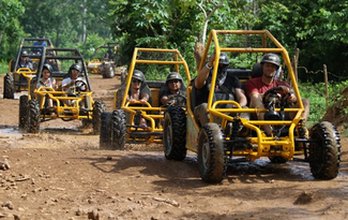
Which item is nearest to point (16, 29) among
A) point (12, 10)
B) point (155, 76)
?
point (12, 10)

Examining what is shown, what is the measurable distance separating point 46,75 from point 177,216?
30.2 ft

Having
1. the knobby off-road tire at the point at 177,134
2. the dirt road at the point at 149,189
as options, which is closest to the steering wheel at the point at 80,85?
A: the dirt road at the point at 149,189

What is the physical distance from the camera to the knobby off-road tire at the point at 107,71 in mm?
36500

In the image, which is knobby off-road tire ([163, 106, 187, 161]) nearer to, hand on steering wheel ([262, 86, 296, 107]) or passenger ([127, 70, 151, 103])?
hand on steering wheel ([262, 86, 296, 107])

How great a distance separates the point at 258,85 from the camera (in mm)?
8367

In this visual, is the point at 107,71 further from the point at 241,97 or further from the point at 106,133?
the point at 241,97

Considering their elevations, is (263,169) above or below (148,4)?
below

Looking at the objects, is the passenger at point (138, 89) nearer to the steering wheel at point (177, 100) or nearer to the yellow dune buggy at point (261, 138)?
the steering wheel at point (177, 100)

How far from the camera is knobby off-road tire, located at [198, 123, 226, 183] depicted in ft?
23.7

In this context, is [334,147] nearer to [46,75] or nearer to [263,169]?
[263,169]

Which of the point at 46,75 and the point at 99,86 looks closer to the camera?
the point at 46,75

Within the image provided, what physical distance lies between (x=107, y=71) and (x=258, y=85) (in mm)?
28687

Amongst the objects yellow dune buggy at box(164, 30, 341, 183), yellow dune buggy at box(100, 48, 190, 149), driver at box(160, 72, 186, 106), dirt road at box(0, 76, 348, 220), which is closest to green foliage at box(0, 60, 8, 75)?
yellow dune buggy at box(100, 48, 190, 149)

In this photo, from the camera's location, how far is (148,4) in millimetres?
18750
